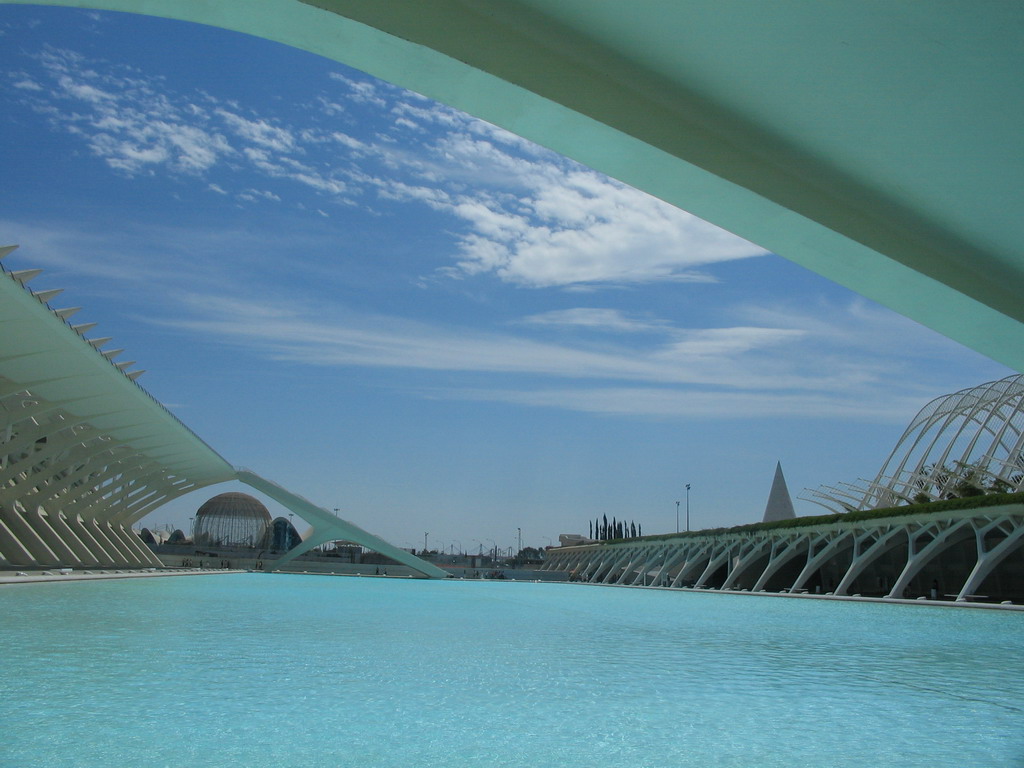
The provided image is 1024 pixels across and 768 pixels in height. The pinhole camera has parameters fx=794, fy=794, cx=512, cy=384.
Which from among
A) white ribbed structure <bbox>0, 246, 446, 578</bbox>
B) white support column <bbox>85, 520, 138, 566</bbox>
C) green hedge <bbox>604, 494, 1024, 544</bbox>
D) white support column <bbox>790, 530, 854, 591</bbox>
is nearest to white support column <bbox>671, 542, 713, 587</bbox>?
green hedge <bbox>604, 494, 1024, 544</bbox>

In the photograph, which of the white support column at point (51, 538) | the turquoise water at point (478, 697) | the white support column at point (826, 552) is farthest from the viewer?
the white support column at point (826, 552)

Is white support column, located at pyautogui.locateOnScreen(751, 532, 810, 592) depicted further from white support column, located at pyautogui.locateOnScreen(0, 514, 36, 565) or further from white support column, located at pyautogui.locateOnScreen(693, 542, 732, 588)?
white support column, located at pyautogui.locateOnScreen(0, 514, 36, 565)

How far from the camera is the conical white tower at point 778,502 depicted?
5728 cm

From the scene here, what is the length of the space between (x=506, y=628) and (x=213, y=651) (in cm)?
507

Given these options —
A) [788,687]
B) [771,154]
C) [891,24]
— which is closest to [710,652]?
[788,687]

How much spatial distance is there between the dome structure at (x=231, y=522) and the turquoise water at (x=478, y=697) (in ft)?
207

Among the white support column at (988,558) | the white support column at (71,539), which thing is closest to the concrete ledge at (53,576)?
the white support column at (71,539)

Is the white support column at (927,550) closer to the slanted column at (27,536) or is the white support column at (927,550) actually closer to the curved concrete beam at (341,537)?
the slanted column at (27,536)

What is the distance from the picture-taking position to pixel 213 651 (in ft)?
25.5

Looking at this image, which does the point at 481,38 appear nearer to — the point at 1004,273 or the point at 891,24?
the point at 891,24

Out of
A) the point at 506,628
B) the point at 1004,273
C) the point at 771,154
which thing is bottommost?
the point at 506,628

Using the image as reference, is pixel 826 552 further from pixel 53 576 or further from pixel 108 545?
pixel 108 545

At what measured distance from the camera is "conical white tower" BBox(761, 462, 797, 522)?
5728 cm

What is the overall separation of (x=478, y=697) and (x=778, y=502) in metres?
55.9
